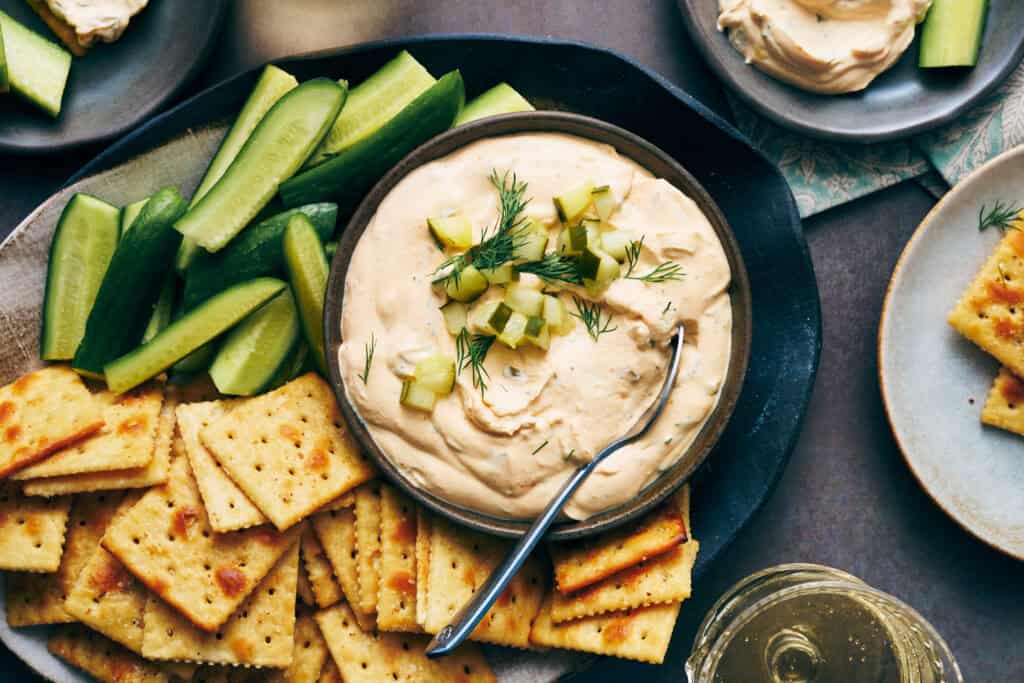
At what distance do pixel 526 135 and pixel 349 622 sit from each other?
150cm

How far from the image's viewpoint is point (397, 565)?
8.59 feet

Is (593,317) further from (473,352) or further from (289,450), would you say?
(289,450)

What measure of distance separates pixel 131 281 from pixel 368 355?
0.76 metres

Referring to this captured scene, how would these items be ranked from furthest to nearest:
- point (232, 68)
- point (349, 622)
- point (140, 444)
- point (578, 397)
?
1. point (232, 68)
2. point (349, 622)
3. point (140, 444)
4. point (578, 397)

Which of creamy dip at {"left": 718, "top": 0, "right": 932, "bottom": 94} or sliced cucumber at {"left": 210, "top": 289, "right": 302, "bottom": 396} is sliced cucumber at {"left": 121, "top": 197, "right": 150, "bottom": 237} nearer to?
sliced cucumber at {"left": 210, "top": 289, "right": 302, "bottom": 396}

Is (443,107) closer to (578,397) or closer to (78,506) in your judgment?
(578,397)

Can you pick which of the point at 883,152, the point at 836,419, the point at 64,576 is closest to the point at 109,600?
the point at 64,576

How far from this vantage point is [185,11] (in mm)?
2910

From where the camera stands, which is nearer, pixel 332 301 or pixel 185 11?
pixel 332 301

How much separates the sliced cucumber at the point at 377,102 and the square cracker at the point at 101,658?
1534 millimetres

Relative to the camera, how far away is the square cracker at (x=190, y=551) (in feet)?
8.36

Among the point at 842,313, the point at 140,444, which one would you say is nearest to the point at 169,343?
the point at 140,444

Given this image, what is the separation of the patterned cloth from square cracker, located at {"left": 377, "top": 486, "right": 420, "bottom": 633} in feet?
5.20

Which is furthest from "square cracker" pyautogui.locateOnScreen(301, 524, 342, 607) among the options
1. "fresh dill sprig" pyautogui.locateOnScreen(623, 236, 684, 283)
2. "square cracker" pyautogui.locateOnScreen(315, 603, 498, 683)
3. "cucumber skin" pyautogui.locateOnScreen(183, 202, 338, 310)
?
"fresh dill sprig" pyautogui.locateOnScreen(623, 236, 684, 283)
